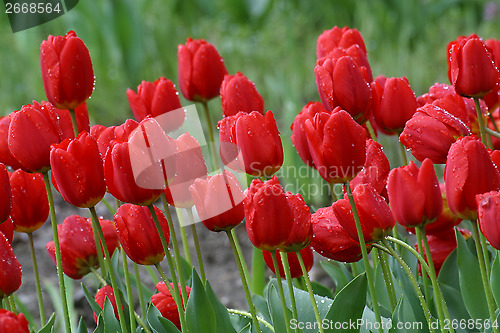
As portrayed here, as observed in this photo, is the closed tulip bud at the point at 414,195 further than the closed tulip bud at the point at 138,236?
No

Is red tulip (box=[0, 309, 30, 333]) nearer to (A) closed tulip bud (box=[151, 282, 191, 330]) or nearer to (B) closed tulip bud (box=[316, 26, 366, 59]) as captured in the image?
(A) closed tulip bud (box=[151, 282, 191, 330])

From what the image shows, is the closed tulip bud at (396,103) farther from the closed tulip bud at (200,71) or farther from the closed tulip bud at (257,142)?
the closed tulip bud at (200,71)

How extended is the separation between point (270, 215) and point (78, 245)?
1.42 ft

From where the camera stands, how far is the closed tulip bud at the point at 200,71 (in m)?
1.36

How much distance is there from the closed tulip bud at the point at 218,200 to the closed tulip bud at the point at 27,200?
12.5 inches

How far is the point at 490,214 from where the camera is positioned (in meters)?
0.74

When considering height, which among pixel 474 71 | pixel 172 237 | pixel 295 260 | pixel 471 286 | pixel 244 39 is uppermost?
pixel 244 39

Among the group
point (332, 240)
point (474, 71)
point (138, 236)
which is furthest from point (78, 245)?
point (474, 71)

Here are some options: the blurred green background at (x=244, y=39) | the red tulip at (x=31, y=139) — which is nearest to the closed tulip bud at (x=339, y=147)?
the red tulip at (x=31, y=139)

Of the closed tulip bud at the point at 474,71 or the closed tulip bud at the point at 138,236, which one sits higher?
the closed tulip bud at the point at 474,71

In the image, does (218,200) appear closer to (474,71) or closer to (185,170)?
(185,170)

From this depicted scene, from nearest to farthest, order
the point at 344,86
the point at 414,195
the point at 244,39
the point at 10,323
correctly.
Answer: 1. the point at 10,323
2. the point at 414,195
3. the point at 344,86
4. the point at 244,39

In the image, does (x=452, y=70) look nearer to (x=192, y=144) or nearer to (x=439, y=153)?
(x=439, y=153)

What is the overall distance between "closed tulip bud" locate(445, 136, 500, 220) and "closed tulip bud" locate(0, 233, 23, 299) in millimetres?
533
